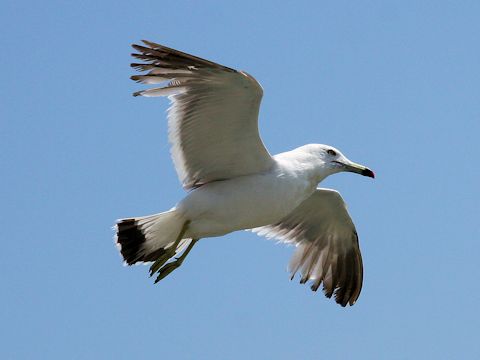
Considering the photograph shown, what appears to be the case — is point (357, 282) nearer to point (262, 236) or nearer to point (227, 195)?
point (262, 236)

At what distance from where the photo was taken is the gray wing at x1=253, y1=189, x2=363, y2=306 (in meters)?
12.3

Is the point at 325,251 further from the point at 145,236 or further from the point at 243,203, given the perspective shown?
the point at 145,236

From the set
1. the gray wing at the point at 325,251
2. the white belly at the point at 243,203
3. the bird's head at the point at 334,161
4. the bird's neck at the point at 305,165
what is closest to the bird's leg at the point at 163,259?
the white belly at the point at 243,203

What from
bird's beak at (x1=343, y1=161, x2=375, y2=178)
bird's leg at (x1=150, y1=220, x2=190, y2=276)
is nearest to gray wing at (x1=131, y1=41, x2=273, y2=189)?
bird's leg at (x1=150, y1=220, x2=190, y2=276)

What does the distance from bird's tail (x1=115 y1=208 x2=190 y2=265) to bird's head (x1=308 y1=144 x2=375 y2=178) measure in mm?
1626

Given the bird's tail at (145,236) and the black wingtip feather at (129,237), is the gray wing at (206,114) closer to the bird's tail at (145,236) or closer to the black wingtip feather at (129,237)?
the bird's tail at (145,236)

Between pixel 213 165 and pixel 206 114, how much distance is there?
731 mm

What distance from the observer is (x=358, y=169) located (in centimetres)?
1114

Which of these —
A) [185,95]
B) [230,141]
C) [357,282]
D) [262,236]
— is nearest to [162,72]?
[185,95]

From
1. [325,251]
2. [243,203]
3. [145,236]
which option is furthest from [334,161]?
[145,236]

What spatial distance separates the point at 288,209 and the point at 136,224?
1.57 metres

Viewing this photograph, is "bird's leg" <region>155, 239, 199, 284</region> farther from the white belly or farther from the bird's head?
the bird's head

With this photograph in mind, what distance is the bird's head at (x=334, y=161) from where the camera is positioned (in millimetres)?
10781

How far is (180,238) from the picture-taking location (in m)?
10.4
